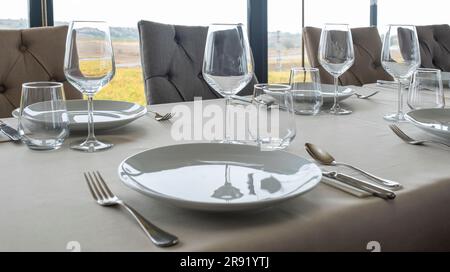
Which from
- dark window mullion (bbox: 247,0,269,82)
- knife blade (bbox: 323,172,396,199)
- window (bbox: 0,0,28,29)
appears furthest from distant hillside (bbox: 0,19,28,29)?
knife blade (bbox: 323,172,396,199)

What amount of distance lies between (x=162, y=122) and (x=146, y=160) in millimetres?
392

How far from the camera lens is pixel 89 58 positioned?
0.84 metres

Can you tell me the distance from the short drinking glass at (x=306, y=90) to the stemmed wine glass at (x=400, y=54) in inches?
6.4

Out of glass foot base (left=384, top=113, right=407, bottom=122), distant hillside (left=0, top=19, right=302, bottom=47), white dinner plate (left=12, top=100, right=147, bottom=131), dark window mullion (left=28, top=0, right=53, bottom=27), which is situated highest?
dark window mullion (left=28, top=0, right=53, bottom=27)

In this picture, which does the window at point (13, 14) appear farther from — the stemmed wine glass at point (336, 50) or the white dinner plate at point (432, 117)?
the white dinner plate at point (432, 117)

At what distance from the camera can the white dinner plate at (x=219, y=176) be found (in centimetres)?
53

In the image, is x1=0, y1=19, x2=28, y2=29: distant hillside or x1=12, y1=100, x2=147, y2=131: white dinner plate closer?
x1=12, y1=100, x2=147, y2=131: white dinner plate

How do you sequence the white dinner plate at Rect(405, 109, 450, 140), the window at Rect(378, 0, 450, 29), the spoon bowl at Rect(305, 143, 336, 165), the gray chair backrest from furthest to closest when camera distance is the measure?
the window at Rect(378, 0, 450, 29)
the gray chair backrest
the white dinner plate at Rect(405, 109, 450, 140)
the spoon bowl at Rect(305, 143, 336, 165)

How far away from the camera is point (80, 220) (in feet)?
1.73

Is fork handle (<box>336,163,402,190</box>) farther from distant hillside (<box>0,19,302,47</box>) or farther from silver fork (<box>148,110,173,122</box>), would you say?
distant hillside (<box>0,19,302,47</box>)

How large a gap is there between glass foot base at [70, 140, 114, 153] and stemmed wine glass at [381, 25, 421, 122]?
0.61 metres

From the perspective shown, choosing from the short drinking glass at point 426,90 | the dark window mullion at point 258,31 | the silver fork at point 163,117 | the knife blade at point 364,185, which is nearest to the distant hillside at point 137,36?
the dark window mullion at point 258,31

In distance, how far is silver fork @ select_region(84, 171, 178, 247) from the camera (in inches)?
18.8
